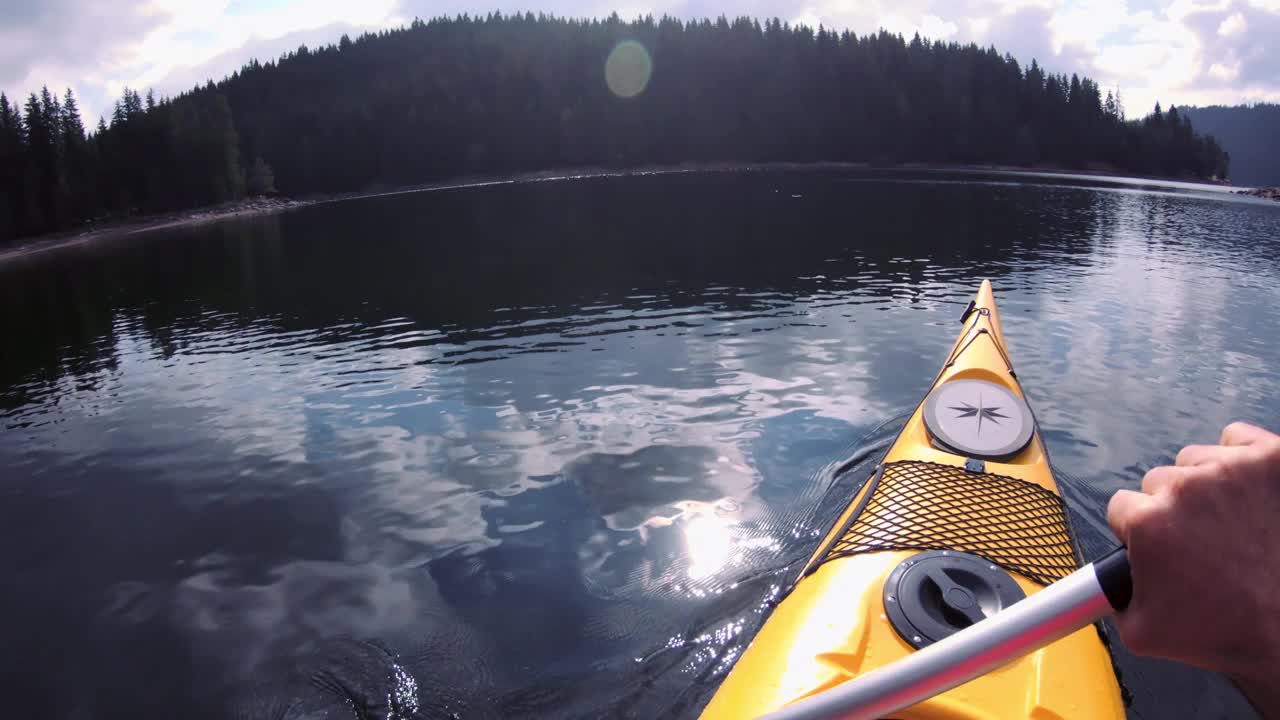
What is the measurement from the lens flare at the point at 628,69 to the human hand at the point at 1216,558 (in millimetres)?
147618

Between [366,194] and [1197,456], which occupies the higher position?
[366,194]

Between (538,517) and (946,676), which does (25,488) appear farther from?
(946,676)

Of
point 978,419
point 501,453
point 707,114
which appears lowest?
point 501,453

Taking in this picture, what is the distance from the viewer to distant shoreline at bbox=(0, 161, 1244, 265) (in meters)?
68.8

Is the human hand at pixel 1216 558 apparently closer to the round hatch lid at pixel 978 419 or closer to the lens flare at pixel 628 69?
the round hatch lid at pixel 978 419

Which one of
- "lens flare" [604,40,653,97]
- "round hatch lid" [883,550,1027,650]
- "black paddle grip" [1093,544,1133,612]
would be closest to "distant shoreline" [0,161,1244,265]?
"lens flare" [604,40,653,97]

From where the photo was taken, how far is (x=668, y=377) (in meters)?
15.5

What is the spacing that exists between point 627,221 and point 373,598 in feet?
147

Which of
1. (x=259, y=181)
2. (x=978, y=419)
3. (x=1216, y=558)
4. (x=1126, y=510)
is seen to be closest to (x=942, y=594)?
(x=1126, y=510)

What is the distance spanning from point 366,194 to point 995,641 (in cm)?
12584

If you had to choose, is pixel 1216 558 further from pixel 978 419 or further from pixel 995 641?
pixel 978 419

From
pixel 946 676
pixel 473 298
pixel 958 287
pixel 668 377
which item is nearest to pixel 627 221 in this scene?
pixel 473 298

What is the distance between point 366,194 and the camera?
114562 mm

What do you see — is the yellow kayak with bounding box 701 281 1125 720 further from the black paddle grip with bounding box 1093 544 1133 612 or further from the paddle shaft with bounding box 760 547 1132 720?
the black paddle grip with bounding box 1093 544 1133 612
